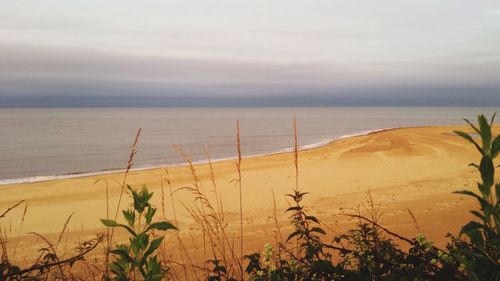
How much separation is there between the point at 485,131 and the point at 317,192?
1046 cm

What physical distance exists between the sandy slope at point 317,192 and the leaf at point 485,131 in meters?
3.98

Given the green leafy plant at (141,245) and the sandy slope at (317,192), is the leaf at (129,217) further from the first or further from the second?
the sandy slope at (317,192)

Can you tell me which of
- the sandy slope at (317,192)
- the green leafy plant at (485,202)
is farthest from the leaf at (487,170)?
the sandy slope at (317,192)

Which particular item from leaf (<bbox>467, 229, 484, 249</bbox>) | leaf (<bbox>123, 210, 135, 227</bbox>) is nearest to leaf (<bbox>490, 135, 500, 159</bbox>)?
leaf (<bbox>467, 229, 484, 249</bbox>)

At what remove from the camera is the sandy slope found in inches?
318

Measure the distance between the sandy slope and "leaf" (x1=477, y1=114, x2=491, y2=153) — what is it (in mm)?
3978

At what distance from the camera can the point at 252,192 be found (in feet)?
39.8

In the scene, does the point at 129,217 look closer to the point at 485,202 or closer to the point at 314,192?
the point at 485,202

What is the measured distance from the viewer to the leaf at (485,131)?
1.34 meters

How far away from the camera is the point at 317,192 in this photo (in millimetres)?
11625

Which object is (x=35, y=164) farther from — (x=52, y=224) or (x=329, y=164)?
(x=329, y=164)

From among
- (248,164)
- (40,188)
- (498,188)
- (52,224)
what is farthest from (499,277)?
(248,164)

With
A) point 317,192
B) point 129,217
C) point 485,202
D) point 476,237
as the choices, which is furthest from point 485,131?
point 317,192

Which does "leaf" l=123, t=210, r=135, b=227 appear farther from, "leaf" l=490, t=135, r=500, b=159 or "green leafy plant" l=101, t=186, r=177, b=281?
"leaf" l=490, t=135, r=500, b=159
